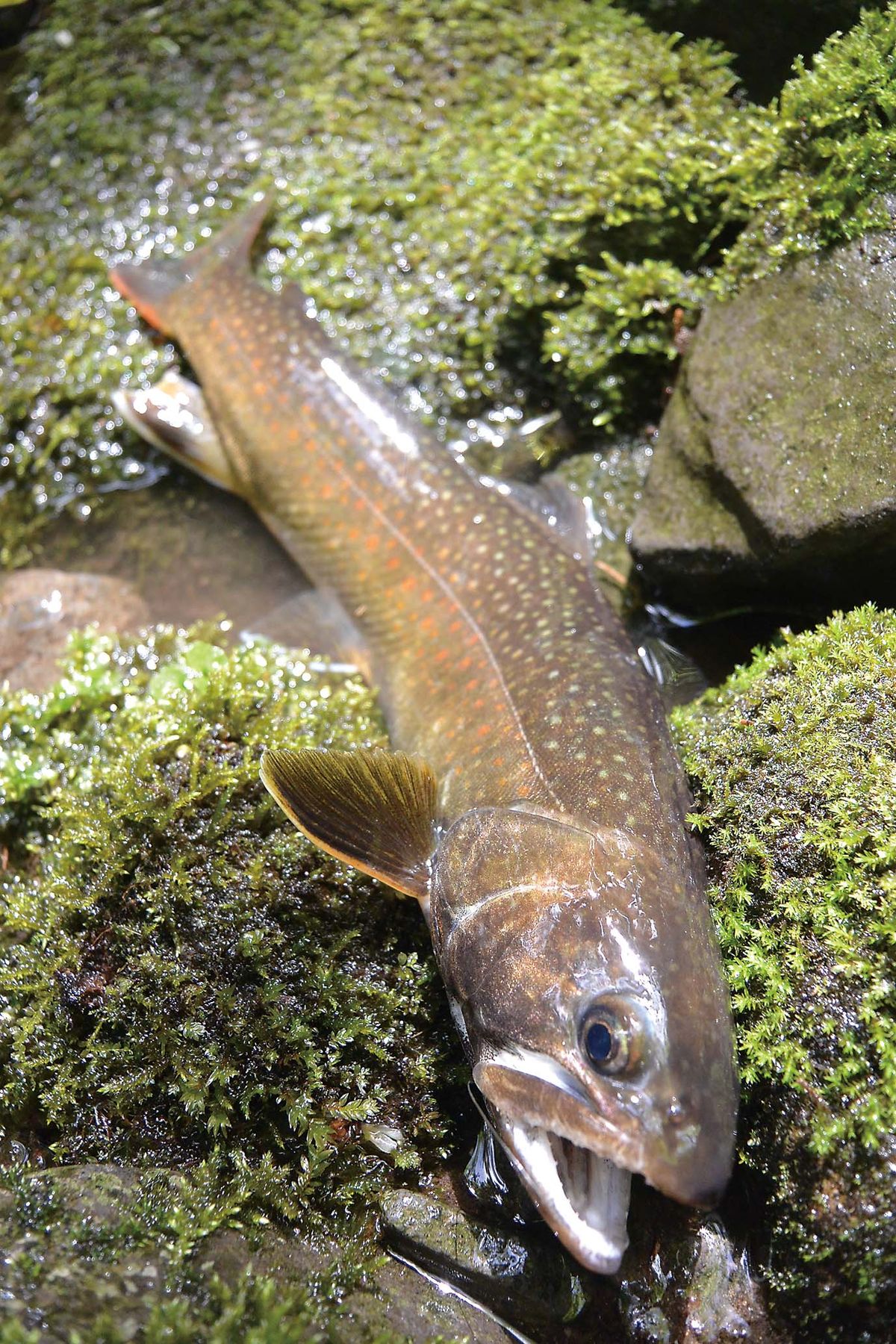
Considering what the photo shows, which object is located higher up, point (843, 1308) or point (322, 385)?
point (322, 385)

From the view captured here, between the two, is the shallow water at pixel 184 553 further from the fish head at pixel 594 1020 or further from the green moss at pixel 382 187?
the fish head at pixel 594 1020

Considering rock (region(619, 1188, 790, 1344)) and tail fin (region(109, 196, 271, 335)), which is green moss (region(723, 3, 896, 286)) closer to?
tail fin (region(109, 196, 271, 335))

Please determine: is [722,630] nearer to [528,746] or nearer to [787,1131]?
[528,746]

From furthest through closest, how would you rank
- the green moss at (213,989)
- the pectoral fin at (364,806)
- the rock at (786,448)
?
the rock at (786,448) → the pectoral fin at (364,806) → the green moss at (213,989)

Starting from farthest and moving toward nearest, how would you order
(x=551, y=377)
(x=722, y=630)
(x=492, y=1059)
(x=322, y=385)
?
(x=551, y=377) < (x=322, y=385) < (x=722, y=630) < (x=492, y=1059)

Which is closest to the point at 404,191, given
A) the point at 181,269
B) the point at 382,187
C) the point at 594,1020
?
the point at 382,187

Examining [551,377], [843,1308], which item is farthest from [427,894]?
[551,377]

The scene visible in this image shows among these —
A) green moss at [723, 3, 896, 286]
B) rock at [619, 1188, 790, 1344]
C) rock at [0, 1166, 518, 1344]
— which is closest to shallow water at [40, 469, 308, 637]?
green moss at [723, 3, 896, 286]

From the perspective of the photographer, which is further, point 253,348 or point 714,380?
point 253,348

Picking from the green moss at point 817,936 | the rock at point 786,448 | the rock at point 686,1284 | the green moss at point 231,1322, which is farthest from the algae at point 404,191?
the green moss at point 231,1322
